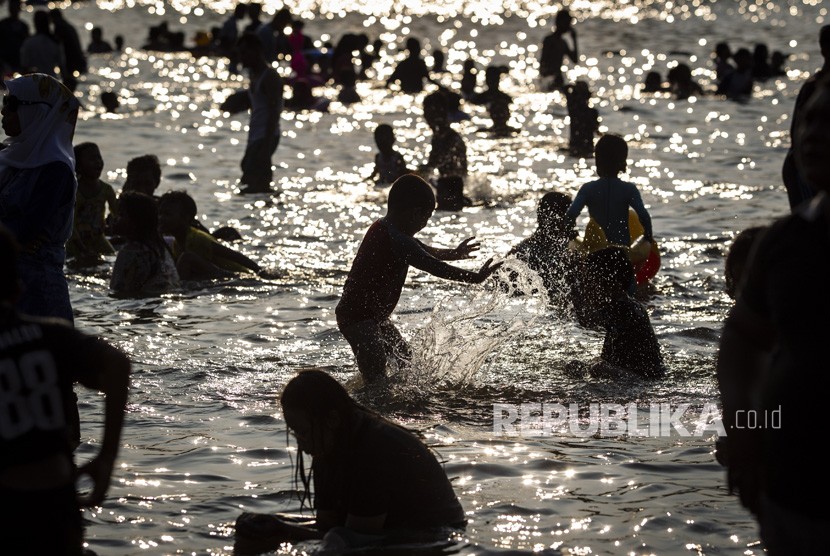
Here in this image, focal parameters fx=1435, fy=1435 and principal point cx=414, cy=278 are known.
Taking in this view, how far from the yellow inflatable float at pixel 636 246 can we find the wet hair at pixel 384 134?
5571 millimetres

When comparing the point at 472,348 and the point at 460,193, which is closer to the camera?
the point at 472,348

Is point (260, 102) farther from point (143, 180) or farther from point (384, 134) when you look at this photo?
point (143, 180)

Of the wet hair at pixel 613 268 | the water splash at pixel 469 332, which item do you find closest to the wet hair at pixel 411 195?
the water splash at pixel 469 332

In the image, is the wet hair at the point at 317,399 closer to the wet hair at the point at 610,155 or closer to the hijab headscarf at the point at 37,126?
the hijab headscarf at the point at 37,126

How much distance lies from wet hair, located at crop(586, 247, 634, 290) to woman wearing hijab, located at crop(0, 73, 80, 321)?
330 cm

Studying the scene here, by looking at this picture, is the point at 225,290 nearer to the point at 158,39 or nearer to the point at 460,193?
the point at 460,193

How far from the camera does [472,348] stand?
30.7 feet

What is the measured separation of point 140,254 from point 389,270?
12.7 ft

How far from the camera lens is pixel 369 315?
8398 mm

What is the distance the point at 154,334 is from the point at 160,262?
1.06m

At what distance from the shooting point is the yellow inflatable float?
36.9 feet

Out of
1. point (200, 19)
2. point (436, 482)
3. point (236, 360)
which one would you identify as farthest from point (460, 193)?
point (200, 19)

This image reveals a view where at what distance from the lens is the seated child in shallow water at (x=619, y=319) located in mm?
8672

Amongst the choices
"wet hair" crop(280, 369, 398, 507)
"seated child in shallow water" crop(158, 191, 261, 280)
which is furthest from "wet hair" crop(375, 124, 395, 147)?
"wet hair" crop(280, 369, 398, 507)
